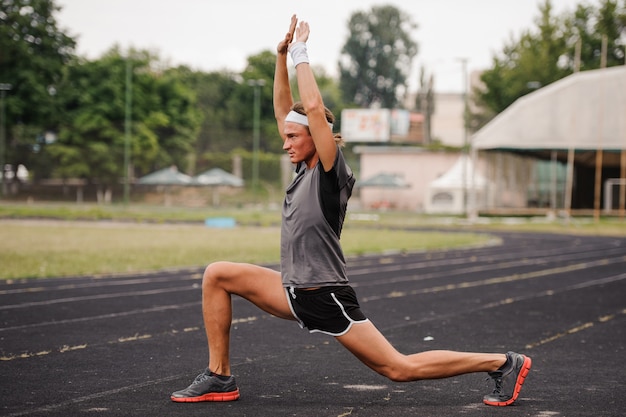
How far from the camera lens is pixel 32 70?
2409 inches

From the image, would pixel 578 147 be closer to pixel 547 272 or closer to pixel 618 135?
pixel 618 135

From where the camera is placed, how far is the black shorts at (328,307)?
16.9 ft

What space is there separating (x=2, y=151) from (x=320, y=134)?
53.4 meters

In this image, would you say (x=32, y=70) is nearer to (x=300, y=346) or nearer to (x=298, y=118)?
(x=300, y=346)

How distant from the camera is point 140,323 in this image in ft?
31.0

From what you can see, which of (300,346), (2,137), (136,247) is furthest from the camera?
(2,137)

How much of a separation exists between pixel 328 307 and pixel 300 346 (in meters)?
3.13

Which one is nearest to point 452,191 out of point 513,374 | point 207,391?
point 513,374

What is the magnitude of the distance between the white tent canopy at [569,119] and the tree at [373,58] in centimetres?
5207

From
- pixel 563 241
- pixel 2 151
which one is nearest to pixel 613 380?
pixel 563 241

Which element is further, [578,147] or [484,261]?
[578,147]

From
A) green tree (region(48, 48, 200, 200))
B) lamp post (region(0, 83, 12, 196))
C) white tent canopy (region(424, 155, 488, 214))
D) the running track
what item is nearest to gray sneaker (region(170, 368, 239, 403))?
the running track

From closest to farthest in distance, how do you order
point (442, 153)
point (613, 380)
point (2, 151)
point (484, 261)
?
point (613, 380) → point (484, 261) → point (2, 151) → point (442, 153)

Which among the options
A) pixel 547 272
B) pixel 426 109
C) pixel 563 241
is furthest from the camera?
pixel 426 109
